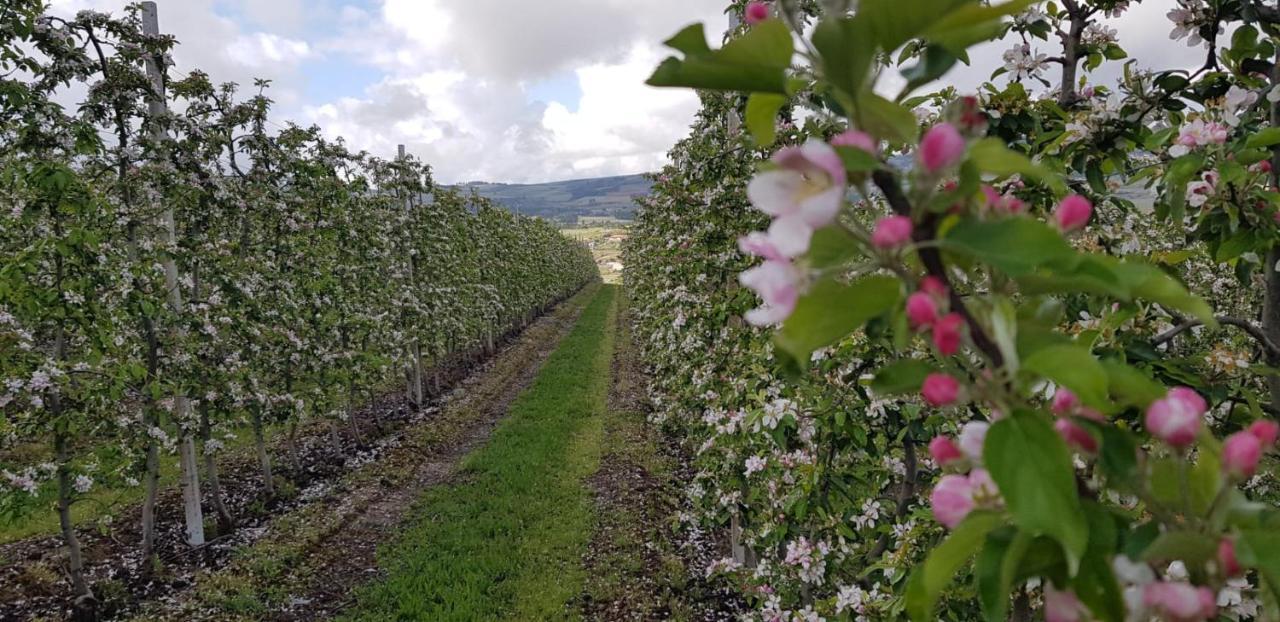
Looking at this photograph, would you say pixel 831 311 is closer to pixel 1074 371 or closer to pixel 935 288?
pixel 935 288

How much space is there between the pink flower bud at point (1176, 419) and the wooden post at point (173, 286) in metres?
7.63

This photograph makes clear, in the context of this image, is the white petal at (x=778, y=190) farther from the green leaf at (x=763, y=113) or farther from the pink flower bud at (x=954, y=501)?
the pink flower bud at (x=954, y=501)

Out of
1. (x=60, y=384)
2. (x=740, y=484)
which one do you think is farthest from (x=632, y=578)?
(x=60, y=384)

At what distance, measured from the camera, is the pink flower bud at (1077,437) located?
66 centimetres

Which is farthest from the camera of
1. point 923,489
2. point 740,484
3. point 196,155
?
point 196,155

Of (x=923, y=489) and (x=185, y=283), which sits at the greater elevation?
(x=185, y=283)

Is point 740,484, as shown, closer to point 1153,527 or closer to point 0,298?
point 1153,527

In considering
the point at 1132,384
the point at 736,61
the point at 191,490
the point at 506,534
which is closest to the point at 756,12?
the point at 736,61

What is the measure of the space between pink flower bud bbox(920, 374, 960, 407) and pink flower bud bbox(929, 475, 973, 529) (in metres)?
0.14

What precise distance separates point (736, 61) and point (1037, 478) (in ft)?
1.59

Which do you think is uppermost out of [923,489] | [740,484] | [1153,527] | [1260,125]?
[1260,125]

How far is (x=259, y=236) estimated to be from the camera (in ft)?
32.1

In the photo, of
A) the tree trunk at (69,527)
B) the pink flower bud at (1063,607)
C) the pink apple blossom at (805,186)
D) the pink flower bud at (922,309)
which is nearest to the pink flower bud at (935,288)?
the pink flower bud at (922,309)

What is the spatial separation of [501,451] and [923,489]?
8534mm
